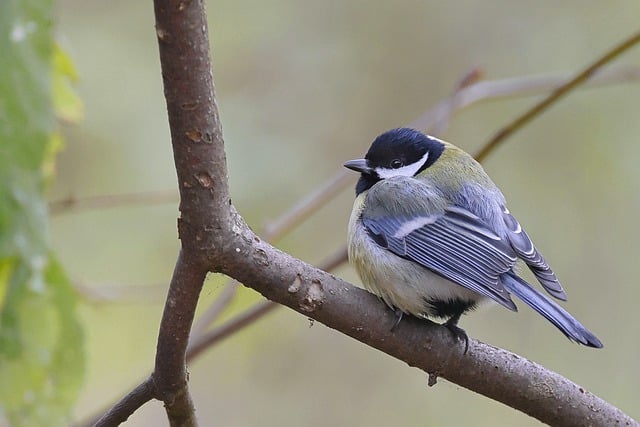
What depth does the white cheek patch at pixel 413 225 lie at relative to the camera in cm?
245

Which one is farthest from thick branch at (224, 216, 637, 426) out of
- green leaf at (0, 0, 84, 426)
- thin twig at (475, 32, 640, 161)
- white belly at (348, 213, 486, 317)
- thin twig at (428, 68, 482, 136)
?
thin twig at (428, 68, 482, 136)

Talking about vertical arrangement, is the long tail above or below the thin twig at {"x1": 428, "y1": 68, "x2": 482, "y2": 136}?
below

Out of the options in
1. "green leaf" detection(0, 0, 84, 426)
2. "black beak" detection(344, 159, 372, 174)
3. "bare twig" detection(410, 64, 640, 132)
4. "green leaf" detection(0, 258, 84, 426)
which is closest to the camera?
"green leaf" detection(0, 0, 84, 426)

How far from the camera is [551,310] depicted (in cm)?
209

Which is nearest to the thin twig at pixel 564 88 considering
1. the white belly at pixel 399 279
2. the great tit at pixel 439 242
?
the great tit at pixel 439 242

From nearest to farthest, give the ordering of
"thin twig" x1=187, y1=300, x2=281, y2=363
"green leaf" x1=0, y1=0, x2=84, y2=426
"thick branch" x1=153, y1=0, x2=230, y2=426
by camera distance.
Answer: "thick branch" x1=153, y1=0, x2=230, y2=426 → "green leaf" x1=0, y1=0, x2=84, y2=426 → "thin twig" x1=187, y1=300, x2=281, y2=363

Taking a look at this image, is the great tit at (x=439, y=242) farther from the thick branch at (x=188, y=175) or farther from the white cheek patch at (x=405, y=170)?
the thick branch at (x=188, y=175)

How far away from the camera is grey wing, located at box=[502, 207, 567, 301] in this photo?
229cm

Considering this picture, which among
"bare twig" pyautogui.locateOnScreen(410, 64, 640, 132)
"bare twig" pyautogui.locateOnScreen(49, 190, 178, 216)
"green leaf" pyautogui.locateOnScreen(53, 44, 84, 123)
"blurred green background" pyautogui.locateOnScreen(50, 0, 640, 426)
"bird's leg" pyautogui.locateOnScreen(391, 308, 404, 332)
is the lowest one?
"blurred green background" pyautogui.locateOnScreen(50, 0, 640, 426)

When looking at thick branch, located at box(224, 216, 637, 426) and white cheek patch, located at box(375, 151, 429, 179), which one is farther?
white cheek patch, located at box(375, 151, 429, 179)

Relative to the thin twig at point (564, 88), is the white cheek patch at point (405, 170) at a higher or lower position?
lower

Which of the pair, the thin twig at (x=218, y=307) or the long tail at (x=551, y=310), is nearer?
the long tail at (x=551, y=310)

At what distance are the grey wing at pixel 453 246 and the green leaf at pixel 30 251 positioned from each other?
3.00 feet

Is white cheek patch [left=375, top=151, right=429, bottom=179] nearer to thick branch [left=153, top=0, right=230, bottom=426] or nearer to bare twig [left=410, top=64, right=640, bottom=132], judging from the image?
bare twig [left=410, top=64, right=640, bottom=132]
